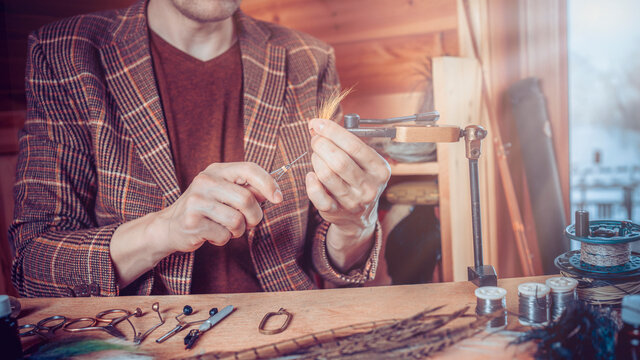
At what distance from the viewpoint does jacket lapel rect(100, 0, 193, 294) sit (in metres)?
1.10

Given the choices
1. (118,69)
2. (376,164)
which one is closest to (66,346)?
(376,164)

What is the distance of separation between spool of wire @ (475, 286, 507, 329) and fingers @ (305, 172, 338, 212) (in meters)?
0.34

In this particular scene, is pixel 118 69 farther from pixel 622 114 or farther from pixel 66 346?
pixel 622 114

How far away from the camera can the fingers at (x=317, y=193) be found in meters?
0.84

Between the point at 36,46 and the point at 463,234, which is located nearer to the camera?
the point at 36,46

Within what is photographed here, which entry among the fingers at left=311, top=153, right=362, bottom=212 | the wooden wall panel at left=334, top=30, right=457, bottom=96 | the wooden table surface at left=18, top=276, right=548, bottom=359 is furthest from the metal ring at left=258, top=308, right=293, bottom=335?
the wooden wall panel at left=334, top=30, right=457, bottom=96

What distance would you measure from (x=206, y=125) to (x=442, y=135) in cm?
81

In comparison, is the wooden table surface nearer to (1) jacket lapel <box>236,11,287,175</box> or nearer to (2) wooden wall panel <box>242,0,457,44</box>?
(1) jacket lapel <box>236,11,287,175</box>

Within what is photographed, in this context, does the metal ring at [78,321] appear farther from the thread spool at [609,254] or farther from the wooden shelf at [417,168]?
the wooden shelf at [417,168]

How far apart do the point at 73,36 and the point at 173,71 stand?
29 centimetres

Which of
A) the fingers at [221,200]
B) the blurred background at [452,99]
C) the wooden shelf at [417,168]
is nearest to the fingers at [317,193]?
the fingers at [221,200]

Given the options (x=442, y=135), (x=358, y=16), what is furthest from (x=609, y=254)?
(x=358, y=16)

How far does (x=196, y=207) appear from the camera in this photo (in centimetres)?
84

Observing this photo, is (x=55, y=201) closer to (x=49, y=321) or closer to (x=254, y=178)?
(x=49, y=321)
